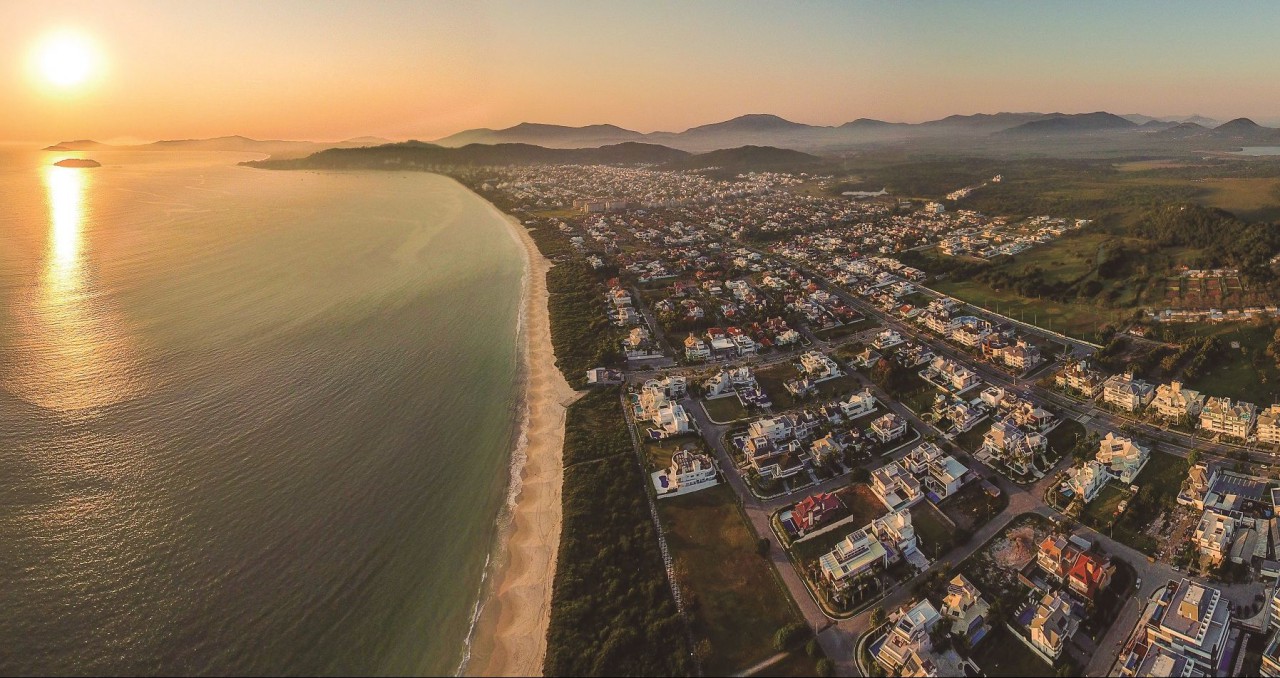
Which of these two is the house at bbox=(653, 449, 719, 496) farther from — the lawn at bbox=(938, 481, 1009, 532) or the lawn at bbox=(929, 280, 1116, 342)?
the lawn at bbox=(929, 280, 1116, 342)

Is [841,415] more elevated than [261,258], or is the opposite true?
[261,258]

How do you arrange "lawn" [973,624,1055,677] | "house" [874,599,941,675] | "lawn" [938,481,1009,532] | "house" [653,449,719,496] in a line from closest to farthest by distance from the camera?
"house" [874,599,941,675], "lawn" [973,624,1055,677], "lawn" [938,481,1009,532], "house" [653,449,719,496]

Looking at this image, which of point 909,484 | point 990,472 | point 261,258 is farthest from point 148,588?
point 261,258

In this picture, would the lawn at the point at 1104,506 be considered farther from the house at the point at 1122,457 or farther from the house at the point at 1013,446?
the house at the point at 1013,446

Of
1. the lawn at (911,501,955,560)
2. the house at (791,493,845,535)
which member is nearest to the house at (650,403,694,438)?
the house at (791,493,845,535)

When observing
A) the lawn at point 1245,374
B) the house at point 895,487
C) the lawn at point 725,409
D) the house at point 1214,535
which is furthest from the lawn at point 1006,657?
the lawn at point 1245,374

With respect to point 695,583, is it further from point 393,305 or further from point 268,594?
point 393,305
